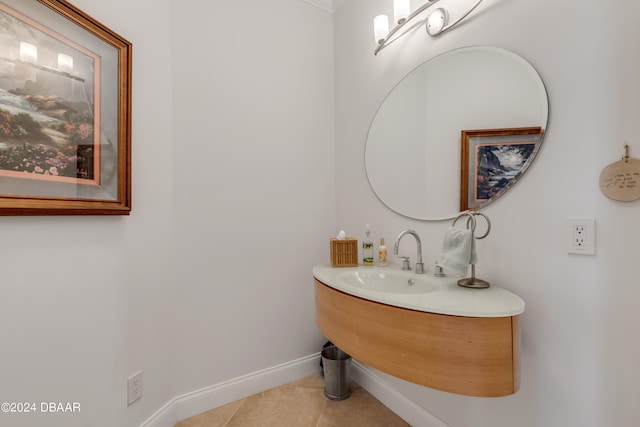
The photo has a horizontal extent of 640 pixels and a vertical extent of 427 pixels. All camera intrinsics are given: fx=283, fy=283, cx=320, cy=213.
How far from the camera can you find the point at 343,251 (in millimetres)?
1523

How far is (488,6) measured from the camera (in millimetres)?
1116

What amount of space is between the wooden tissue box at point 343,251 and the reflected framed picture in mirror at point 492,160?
0.56 meters

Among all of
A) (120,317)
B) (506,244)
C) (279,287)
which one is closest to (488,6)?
(506,244)

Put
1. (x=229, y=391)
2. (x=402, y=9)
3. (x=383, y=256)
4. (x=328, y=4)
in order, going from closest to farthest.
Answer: (x=402, y=9), (x=383, y=256), (x=229, y=391), (x=328, y=4)

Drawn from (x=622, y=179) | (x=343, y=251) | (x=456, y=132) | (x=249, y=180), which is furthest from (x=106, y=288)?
(x=622, y=179)

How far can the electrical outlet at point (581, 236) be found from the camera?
34.3 inches

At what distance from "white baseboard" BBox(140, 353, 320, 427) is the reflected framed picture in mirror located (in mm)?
1442

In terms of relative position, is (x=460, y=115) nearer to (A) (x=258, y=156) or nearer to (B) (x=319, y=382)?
(A) (x=258, y=156)

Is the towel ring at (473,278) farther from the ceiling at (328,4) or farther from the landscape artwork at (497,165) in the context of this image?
the ceiling at (328,4)

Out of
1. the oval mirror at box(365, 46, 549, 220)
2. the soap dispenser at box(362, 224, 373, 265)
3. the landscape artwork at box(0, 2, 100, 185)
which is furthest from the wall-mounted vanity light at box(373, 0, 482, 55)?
the landscape artwork at box(0, 2, 100, 185)

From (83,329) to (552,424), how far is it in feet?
5.61

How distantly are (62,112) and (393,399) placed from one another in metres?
1.97

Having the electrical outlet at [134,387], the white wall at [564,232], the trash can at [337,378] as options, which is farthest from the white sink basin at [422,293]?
the electrical outlet at [134,387]

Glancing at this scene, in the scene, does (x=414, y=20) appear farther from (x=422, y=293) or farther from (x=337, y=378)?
(x=337, y=378)
